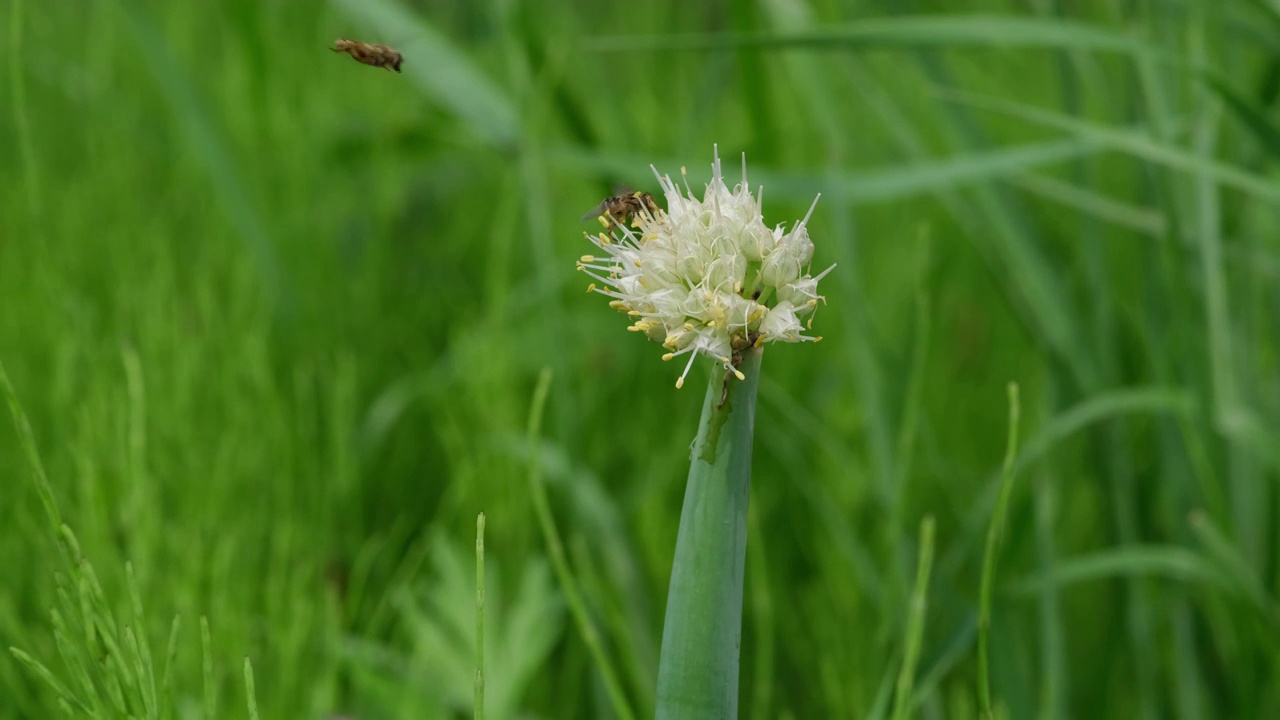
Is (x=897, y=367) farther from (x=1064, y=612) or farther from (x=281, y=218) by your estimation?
(x=281, y=218)

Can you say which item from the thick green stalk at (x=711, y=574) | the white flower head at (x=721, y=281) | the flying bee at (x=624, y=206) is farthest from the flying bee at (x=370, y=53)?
the thick green stalk at (x=711, y=574)

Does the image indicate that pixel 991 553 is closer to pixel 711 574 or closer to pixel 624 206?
pixel 711 574

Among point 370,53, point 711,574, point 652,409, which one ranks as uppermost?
point 370,53

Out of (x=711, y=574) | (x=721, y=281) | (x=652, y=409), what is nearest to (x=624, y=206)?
(x=721, y=281)

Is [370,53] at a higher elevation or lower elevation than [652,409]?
higher

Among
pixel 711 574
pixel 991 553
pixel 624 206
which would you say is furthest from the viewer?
pixel 624 206

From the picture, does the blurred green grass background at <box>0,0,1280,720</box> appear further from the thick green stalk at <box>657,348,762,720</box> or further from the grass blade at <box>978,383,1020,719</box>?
the thick green stalk at <box>657,348,762,720</box>
